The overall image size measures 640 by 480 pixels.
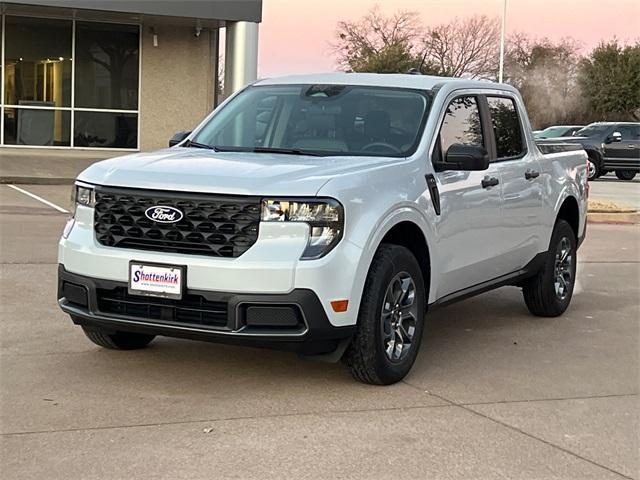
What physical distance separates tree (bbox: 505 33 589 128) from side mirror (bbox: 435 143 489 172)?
6103 cm

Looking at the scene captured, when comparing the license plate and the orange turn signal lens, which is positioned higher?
the license plate

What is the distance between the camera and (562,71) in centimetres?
6919

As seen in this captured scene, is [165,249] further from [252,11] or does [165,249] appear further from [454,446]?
[252,11]

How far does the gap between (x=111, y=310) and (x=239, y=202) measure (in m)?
0.99

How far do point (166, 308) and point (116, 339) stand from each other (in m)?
1.08

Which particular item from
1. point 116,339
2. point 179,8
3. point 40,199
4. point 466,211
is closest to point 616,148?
point 179,8

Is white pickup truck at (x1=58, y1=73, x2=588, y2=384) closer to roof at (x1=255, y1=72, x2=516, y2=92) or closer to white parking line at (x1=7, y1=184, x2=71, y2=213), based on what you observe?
roof at (x1=255, y1=72, x2=516, y2=92)

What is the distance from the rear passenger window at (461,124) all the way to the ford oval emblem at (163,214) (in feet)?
6.58

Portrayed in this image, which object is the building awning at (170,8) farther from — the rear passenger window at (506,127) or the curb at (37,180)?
the rear passenger window at (506,127)

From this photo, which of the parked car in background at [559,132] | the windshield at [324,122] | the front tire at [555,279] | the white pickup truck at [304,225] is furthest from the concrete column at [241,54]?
the windshield at [324,122]

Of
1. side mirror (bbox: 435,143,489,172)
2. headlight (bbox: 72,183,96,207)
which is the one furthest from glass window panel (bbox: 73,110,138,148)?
side mirror (bbox: 435,143,489,172)

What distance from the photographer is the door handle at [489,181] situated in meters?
6.45

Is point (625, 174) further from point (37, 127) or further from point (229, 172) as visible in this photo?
point (229, 172)

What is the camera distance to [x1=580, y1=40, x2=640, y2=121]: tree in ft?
186
